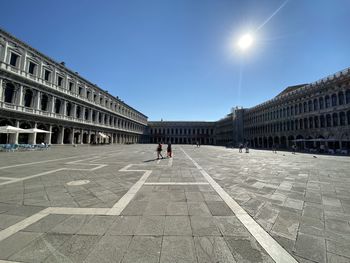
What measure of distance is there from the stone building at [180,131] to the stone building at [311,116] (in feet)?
126

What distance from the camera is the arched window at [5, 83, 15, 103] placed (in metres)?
21.2

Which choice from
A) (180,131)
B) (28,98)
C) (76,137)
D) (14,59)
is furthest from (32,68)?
(180,131)

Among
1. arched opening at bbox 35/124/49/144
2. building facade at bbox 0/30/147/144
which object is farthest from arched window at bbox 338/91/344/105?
arched opening at bbox 35/124/49/144

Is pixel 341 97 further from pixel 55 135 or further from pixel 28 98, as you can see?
pixel 55 135

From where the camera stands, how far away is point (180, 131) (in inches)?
3573

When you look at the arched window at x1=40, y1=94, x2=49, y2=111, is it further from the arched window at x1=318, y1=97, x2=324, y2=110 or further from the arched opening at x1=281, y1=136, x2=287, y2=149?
the arched opening at x1=281, y1=136, x2=287, y2=149

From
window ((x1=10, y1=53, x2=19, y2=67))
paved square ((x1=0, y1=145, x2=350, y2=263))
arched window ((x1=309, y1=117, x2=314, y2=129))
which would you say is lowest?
paved square ((x1=0, y1=145, x2=350, y2=263))

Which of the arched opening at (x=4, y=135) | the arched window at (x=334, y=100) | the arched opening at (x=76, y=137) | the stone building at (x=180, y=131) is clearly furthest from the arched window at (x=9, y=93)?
the stone building at (x=180, y=131)

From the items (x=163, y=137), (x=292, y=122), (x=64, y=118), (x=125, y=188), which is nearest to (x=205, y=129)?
(x=163, y=137)

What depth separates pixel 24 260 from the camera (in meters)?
2.23

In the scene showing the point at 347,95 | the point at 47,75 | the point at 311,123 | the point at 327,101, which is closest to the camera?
the point at 47,75

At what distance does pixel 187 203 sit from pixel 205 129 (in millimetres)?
86953

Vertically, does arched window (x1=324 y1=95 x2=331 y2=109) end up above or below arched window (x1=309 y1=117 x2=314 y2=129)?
above

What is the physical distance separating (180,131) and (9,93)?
73.4m
